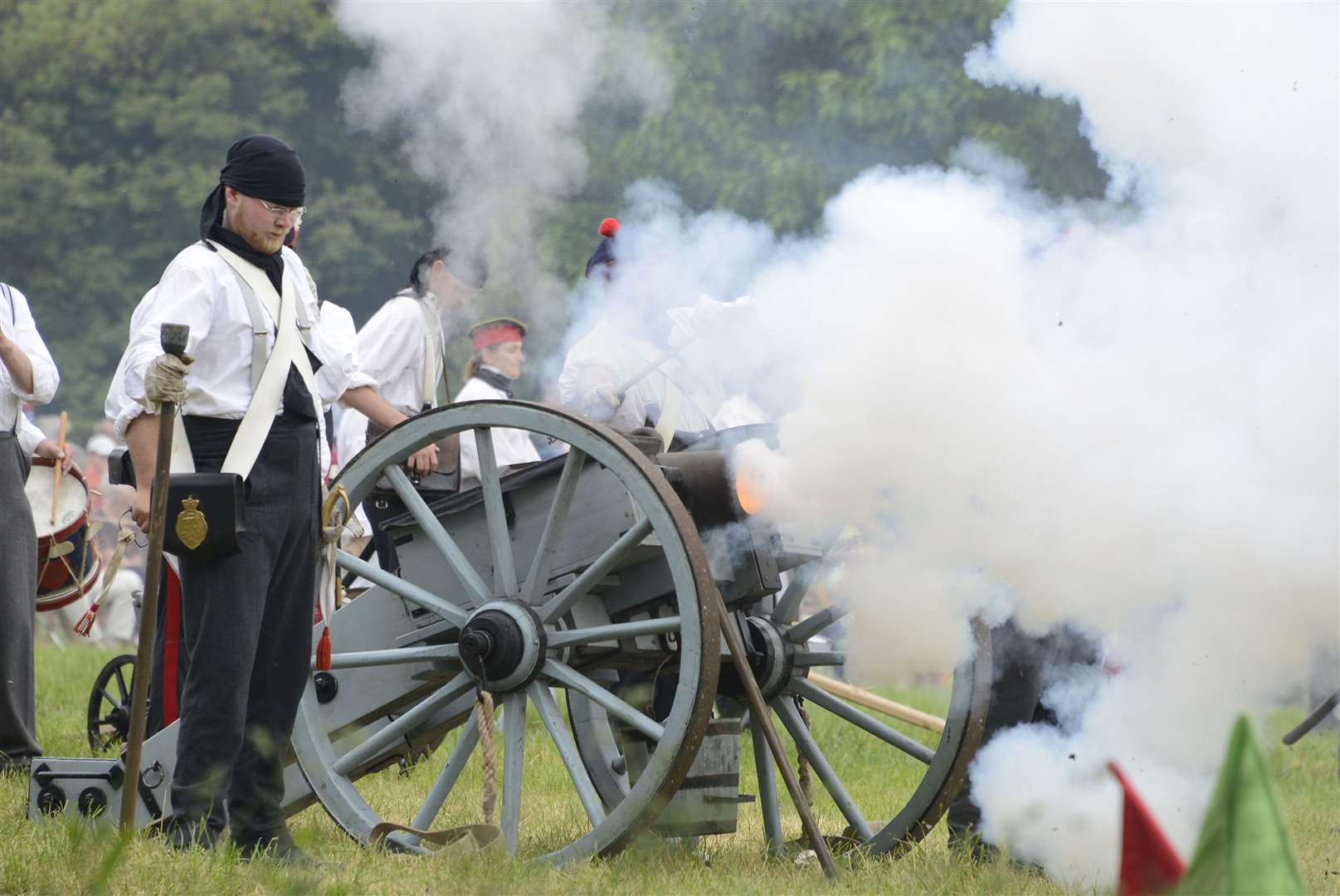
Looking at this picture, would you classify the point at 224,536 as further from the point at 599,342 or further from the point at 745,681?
the point at 599,342

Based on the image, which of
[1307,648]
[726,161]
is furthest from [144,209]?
[1307,648]

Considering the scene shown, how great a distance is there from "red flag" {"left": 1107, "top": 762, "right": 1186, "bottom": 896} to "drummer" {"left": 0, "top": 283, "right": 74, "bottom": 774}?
4527mm

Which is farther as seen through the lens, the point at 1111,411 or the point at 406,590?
the point at 406,590

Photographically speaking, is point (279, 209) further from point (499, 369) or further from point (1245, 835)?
point (499, 369)

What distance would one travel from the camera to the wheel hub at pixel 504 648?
3977 mm

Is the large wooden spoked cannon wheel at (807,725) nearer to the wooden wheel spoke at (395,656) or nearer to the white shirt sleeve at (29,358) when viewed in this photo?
the wooden wheel spoke at (395,656)

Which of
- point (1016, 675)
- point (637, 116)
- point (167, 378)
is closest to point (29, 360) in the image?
point (167, 378)

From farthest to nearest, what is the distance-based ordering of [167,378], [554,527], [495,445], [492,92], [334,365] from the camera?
[495,445] → [492,92] → [334,365] → [554,527] → [167,378]

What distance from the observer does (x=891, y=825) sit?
4277 mm

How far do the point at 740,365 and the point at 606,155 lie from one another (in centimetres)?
269

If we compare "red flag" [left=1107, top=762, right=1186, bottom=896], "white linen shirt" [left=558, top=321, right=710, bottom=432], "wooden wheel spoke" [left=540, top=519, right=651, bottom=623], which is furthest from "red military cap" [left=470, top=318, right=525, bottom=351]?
"red flag" [left=1107, top=762, right=1186, bottom=896]

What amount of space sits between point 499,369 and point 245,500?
12.4ft

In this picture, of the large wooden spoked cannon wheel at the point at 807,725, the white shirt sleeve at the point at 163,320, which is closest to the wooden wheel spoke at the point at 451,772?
the large wooden spoked cannon wheel at the point at 807,725

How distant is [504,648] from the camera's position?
3.97 metres
